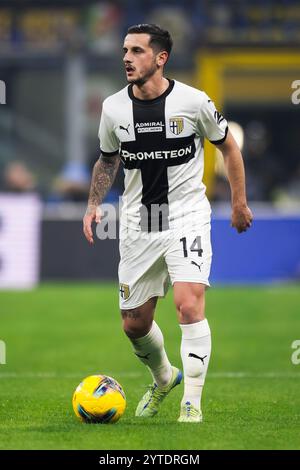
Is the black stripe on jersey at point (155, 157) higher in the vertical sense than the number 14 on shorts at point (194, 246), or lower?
higher

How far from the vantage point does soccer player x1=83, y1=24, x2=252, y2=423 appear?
862 centimetres

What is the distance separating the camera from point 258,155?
82.9ft

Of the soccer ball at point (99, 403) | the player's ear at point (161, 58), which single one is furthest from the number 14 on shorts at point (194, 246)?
the player's ear at point (161, 58)

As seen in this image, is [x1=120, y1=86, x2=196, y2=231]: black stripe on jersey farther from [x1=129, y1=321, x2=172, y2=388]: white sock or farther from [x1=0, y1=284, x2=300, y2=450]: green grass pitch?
[x1=0, y1=284, x2=300, y2=450]: green grass pitch

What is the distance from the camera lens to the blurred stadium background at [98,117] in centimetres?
2136

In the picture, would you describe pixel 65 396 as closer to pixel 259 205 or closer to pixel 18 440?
pixel 18 440

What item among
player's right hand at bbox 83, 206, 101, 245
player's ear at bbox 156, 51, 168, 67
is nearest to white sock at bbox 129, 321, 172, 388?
player's right hand at bbox 83, 206, 101, 245

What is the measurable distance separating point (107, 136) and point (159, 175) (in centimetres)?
49

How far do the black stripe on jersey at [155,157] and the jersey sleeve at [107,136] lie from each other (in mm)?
183

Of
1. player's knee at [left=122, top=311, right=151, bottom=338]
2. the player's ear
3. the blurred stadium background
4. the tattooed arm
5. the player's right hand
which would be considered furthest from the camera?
the blurred stadium background

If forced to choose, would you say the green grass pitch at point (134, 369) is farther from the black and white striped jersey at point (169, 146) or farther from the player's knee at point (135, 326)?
the black and white striped jersey at point (169, 146)

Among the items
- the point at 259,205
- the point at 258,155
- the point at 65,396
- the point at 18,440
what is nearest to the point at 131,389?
the point at 65,396
